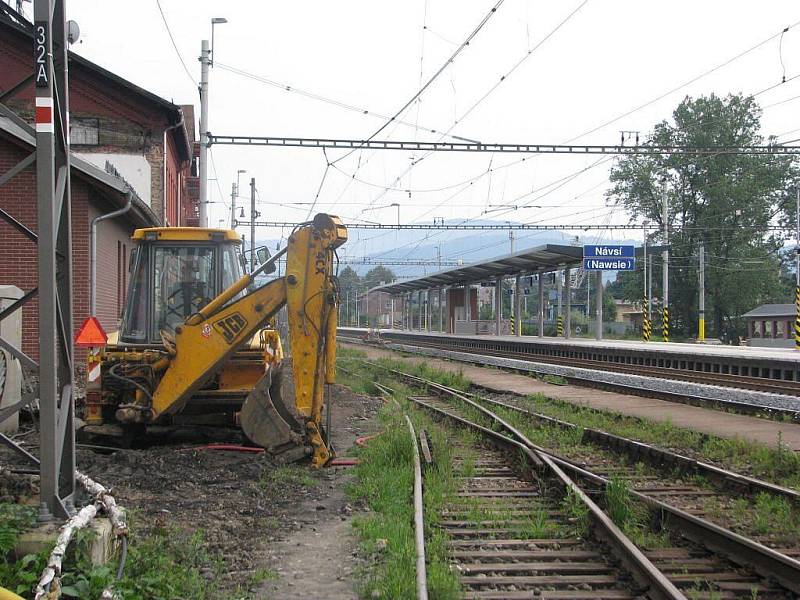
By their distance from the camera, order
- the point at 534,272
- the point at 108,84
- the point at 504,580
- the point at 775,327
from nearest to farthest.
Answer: the point at 504,580 → the point at 108,84 → the point at 534,272 → the point at 775,327

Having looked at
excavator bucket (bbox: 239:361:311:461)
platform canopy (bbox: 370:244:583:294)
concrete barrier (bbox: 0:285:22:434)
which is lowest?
excavator bucket (bbox: 239:361:311:461)

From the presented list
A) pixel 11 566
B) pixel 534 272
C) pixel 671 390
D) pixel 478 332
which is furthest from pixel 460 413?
pixel 478 332

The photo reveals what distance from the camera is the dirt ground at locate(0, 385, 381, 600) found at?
19.5 ft

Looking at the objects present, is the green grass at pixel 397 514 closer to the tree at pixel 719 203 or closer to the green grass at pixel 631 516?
the green grass at pixel 631 516

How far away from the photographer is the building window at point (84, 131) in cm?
2827

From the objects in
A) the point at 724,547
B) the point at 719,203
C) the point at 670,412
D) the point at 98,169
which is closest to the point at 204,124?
the point at 98,169

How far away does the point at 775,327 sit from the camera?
51.8 m

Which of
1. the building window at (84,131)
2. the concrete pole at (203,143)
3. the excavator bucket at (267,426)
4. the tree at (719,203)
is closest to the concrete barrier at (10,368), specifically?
the excavator bucket at (267,426)

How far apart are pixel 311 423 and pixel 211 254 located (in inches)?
113

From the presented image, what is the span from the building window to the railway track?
23197mm

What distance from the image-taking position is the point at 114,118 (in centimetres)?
2875

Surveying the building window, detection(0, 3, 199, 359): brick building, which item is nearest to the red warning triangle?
detection(0, 3, 199, 359): brick building

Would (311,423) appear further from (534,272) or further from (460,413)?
(534,272)

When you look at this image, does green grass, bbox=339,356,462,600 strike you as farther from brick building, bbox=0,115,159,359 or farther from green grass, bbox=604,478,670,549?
brick building, bbox=0,115,159,359
